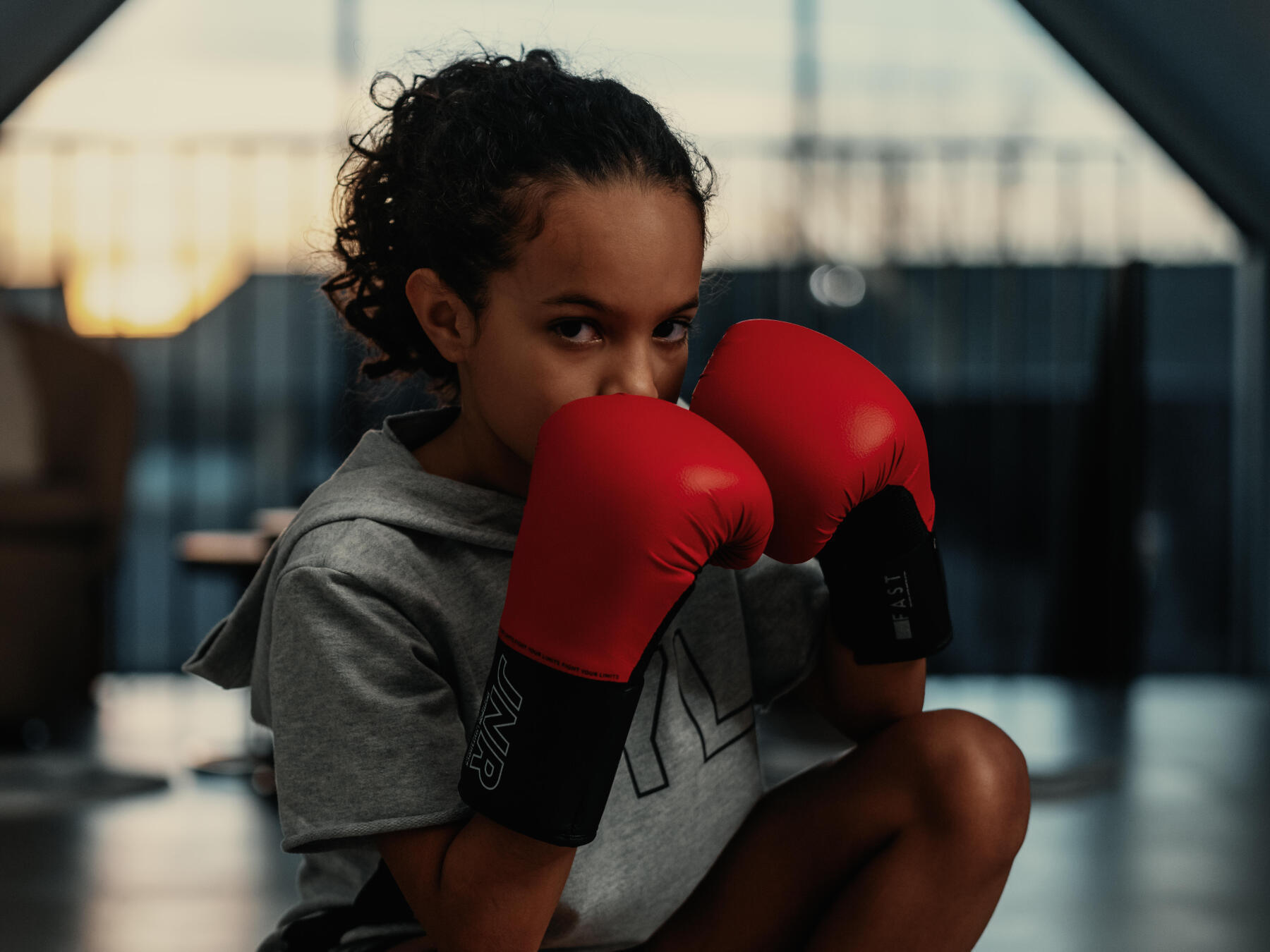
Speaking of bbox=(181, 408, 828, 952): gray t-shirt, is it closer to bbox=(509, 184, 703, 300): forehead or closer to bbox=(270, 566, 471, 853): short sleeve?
bbox=(270, 566, 471, 853): short sleeve

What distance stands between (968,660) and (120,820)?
126 inches

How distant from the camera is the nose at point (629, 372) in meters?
0.72

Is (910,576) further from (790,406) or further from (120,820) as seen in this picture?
(120,820)

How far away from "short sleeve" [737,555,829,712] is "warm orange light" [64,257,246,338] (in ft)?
10.8

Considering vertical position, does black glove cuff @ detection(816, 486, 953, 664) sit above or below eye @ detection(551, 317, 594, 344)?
below

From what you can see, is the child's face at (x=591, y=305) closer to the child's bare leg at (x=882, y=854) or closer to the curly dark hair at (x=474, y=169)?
the curly dark hair at (x=474, y=169)

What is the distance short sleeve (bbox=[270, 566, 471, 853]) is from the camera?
2.24 ft

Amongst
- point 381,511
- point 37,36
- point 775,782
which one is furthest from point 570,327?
point 37,36

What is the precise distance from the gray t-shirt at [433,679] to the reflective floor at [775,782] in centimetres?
53

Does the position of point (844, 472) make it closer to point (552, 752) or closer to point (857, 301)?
point (552, 752)

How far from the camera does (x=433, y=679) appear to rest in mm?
727

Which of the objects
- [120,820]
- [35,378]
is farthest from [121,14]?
[120,820]

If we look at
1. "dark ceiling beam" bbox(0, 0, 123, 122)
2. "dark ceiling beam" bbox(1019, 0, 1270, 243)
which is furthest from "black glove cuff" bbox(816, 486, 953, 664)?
"dark ceiling beam" bbox(0, 0, 123, 122)

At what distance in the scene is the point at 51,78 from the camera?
11.0ft
